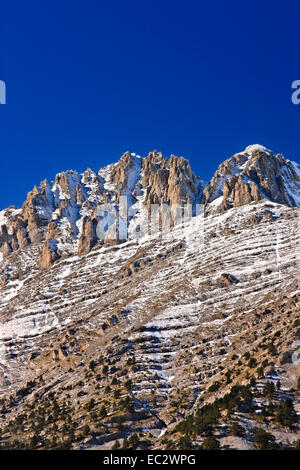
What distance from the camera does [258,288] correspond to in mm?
131250

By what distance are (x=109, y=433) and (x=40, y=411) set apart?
81.7 ft

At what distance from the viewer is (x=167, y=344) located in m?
117

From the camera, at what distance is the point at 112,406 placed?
90.1m

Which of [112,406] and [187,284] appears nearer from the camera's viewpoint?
[112,406]

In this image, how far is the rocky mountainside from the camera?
79062 mm

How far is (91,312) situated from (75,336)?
59.7ft

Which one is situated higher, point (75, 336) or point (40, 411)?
point (75, 336)

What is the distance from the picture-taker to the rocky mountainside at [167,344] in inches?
3113

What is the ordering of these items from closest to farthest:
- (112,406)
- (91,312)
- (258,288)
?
1. (112,406)
2. (258,288)
3. (91,312)
